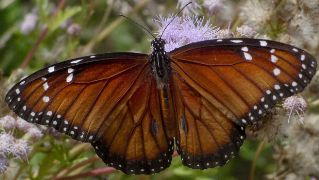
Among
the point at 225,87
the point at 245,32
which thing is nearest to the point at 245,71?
the point at 225,87

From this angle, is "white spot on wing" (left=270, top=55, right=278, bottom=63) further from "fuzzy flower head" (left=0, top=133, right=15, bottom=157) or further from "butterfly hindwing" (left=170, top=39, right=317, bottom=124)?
"fuzzy flower head" (left=0, top=133, right=15, bottom=157)

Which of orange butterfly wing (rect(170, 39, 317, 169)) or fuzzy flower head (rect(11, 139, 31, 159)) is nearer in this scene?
orange butterfly wing (rect(170, 39, 317, 169))

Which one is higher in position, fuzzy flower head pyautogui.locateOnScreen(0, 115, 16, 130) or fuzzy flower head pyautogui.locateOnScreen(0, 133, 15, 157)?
fuzzy flower head pyautogui.locateOnScreen(0, 115, 16, 130)

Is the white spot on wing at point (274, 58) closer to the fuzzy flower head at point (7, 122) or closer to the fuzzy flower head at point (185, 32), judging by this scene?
the fuzzy flower head at point (185, 32)

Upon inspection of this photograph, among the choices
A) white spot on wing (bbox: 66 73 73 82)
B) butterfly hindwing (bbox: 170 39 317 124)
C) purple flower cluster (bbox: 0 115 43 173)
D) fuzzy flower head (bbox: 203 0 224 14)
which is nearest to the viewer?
butterfly hindwing (bbox: 170 39 317 124)

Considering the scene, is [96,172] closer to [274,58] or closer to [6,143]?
[6,143]

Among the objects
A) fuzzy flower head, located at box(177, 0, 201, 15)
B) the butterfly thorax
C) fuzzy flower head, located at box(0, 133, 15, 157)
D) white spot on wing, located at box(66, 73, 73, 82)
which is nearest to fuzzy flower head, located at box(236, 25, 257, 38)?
fuzzy flower head, located at box(177, 0, 201, 15)

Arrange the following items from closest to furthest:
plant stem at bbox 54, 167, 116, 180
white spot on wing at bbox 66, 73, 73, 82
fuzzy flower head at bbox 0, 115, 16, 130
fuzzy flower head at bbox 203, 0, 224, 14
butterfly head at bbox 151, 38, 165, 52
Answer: white spot on wing at bbox 66, 73, 73, 82 < butterfly head at bbox 151, 38, 165, 52 < fuzzy flower head at bbox 0, 115, 16, 130 < plant stem at bbox 54, 167, 116, 180 < fuzzy flower head at bbox 203, 0, 224, 14

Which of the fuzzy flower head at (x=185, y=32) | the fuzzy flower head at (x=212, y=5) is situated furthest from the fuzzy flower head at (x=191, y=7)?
the fuzzy flower head at (x=185, y=32)
